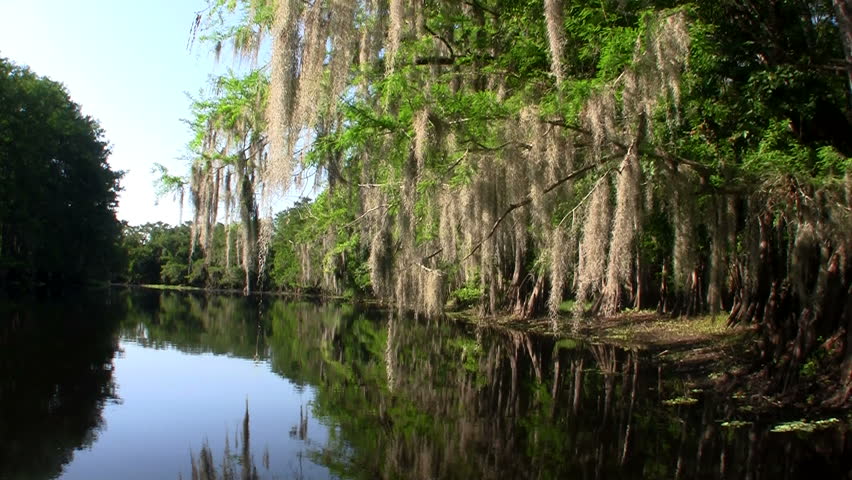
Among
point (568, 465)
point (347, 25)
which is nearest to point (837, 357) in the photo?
point (568, 465)

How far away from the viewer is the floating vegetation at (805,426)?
24.5 ft

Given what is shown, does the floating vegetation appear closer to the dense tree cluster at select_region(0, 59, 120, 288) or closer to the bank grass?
the bank grass

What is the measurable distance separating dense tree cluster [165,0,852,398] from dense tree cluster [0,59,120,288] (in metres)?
26.3

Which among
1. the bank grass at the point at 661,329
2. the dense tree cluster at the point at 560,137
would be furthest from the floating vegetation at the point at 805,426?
the bank grass at the point at 661,329

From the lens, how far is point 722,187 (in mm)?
7770

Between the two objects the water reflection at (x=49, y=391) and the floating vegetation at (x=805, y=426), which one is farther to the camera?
the floating vegetation at (x=805, y=426)

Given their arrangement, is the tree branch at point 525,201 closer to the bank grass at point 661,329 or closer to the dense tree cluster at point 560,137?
the dense tree cluster at point 560,137

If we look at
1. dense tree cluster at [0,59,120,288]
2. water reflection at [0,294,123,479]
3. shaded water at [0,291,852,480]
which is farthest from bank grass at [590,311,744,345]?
dense tree cluster at [0,59,120,288]

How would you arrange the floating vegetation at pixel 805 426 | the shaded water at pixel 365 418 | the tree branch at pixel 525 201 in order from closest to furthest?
the shaded water at pixel 365 418, the tree branch at pixel 525 201, the floating vegetation at pixel 805 426

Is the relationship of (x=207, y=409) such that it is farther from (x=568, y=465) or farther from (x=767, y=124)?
(x=767, y=124)

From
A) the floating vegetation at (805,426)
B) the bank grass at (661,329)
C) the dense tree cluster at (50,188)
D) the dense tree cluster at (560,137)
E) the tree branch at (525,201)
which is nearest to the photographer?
the dense tree cluster at (560,137)

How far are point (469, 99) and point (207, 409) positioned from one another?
576 centimetres

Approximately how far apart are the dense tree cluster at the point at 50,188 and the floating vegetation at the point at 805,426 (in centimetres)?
3340

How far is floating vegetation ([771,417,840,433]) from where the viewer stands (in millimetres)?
7453
